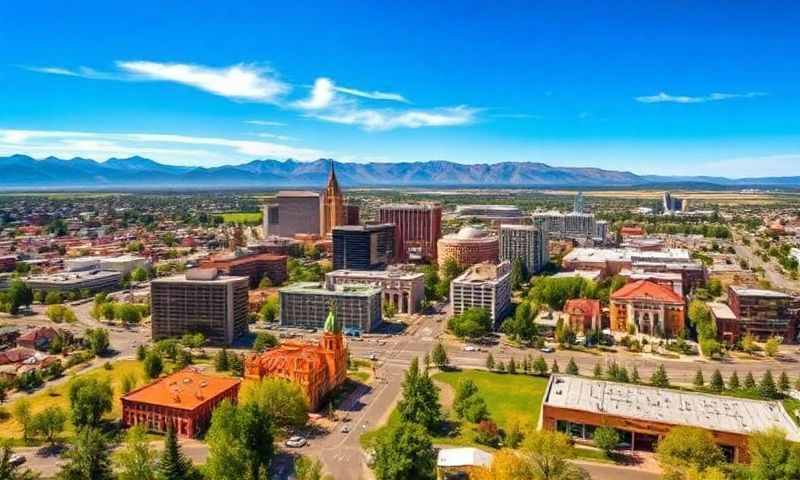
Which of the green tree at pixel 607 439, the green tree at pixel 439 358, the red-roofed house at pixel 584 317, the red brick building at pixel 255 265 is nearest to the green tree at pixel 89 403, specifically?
the green tree at pixel 439 358

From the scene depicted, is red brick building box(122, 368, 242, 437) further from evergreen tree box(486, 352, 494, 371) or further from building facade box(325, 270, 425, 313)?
building facade box(325, 270, 425, 313)

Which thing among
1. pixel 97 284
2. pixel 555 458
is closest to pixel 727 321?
pixel 555 458

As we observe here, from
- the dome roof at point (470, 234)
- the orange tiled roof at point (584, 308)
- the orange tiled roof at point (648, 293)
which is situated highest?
the dome roof at point (470, 234)

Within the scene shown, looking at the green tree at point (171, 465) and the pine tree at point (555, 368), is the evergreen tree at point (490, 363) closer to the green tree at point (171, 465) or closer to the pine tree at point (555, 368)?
the pine tree at point (555, 368)

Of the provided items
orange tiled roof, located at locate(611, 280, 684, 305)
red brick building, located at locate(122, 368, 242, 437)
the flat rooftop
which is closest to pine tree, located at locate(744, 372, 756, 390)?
the flat rooftop

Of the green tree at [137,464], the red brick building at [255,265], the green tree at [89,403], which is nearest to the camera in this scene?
the green tree at [137,464]

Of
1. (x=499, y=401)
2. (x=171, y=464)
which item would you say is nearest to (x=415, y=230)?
(x=499, y=401)
